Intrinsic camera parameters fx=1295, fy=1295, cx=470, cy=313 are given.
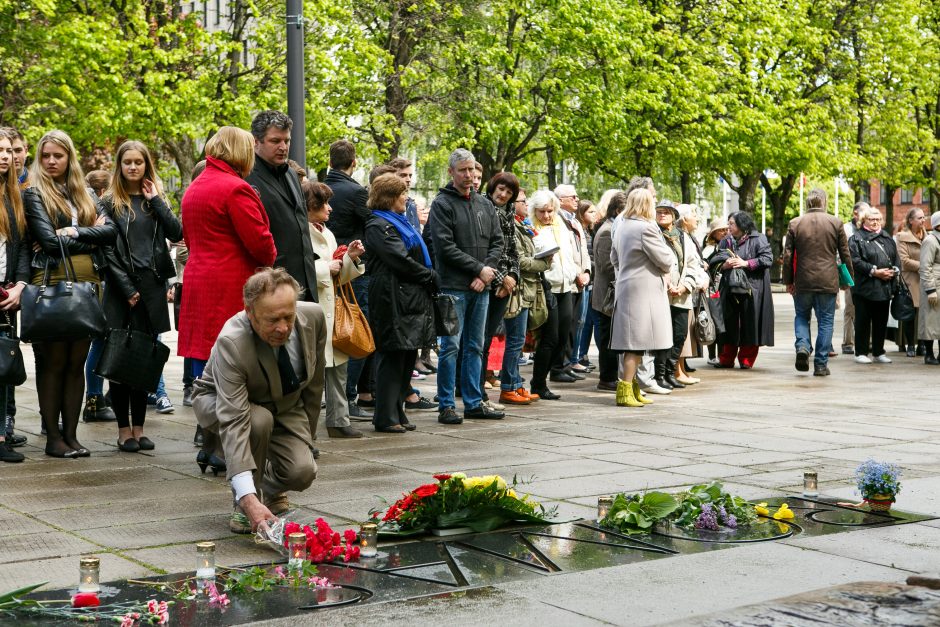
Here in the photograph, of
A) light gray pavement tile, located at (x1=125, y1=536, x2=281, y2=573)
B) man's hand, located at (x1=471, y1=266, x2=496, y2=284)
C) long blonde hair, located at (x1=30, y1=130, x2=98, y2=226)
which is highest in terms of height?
long blonde hair, located at (x1=30, y1=130, x2=98, y2=226)

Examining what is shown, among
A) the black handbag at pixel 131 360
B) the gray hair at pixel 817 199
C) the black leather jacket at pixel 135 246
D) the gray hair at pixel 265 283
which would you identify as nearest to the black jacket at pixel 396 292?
the black leather jacket at pixel 135 246

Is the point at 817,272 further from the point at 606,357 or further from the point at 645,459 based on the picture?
the point at 645,459

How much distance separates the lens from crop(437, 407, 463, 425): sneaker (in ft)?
33.3

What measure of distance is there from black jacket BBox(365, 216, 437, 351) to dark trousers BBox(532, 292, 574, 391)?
7.65ft

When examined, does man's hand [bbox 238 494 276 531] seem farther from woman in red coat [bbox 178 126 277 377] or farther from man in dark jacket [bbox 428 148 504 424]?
man in dark jacket [bbox 428 148 504 424]

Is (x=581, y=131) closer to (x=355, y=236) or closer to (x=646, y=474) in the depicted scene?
(x=355, y=236)

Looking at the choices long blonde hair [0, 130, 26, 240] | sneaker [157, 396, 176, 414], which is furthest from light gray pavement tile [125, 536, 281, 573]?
sneaker [157, 396, 176, 414]

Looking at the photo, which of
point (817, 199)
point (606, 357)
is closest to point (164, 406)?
point (606, 357)

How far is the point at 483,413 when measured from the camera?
10.5 metres

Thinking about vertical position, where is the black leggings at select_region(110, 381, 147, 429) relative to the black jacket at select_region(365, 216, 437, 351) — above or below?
below

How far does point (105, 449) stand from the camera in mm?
8766

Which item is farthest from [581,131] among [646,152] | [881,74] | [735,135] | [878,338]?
[878,338]

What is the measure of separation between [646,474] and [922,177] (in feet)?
124

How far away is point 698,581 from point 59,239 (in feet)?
16.3
